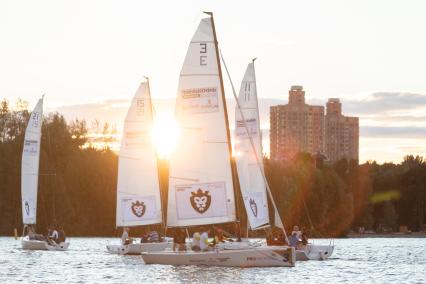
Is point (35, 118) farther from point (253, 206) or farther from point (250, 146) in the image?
point (253, 206)

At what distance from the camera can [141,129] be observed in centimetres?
7012

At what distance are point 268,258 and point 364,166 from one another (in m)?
101

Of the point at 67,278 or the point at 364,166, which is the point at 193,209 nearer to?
the point at 67,278

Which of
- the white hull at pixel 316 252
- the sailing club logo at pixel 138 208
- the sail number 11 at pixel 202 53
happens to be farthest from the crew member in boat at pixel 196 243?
the sailing club logo at pixel 138 208

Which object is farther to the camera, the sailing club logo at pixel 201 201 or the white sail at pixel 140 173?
the white sail at pixel 140 173

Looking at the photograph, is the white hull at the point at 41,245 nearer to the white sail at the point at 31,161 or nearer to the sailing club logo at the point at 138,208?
the white sail at the point at 31,161

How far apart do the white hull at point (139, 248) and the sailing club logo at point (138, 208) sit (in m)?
2.46

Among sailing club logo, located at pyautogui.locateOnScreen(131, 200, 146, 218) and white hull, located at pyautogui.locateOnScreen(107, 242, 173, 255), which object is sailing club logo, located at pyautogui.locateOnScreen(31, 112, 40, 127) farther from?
white hull, located at pyautogui.locateOnScreen(107, 242, 173, 255)

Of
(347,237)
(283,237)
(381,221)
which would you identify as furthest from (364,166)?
(283,237)

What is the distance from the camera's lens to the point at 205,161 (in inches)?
1993

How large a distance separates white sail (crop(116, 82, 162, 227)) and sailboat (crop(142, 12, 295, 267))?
19355mm

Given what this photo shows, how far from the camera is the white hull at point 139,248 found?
2598 inches

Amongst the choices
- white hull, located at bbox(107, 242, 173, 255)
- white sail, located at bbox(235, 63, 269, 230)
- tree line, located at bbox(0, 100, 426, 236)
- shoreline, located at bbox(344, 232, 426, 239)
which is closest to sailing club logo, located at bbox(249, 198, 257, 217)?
white sail, located at bbox(235, 63, 269, 230)

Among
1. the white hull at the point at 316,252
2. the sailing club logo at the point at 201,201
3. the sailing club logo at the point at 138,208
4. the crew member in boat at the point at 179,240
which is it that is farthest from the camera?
the sailing club logo at the point at 138,208
